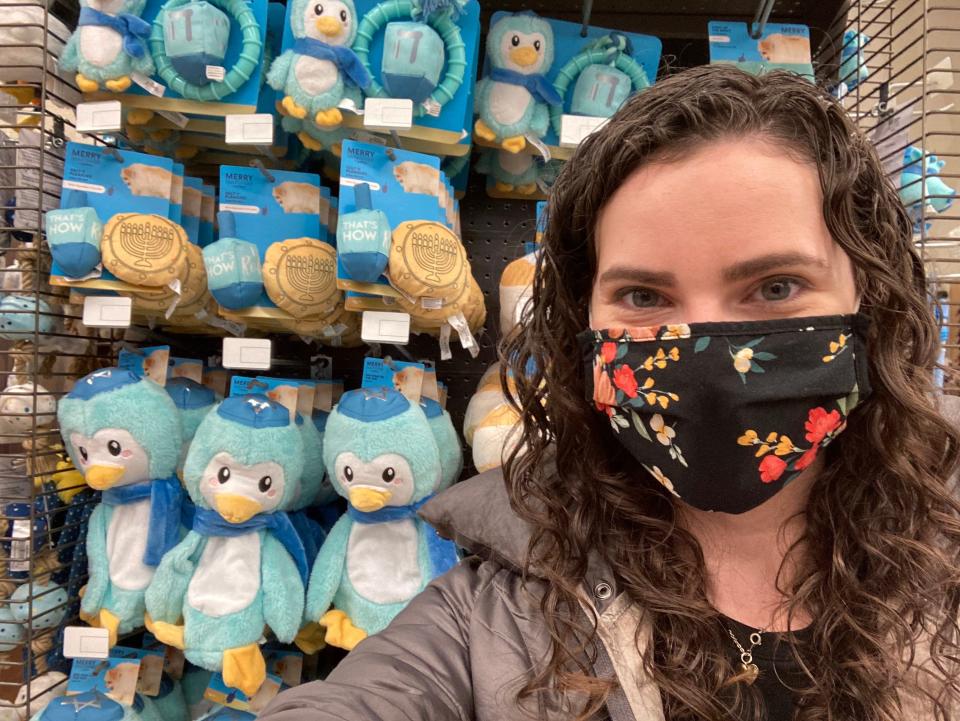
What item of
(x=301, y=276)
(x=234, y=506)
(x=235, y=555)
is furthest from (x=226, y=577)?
(x=301, y=276)

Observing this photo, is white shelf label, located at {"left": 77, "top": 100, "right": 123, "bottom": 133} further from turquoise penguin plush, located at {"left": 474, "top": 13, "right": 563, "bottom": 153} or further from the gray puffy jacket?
the gray puffy jacket

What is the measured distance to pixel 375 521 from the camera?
51.9 inches

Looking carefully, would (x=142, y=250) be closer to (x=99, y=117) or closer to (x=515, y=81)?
(x=99, y=117)

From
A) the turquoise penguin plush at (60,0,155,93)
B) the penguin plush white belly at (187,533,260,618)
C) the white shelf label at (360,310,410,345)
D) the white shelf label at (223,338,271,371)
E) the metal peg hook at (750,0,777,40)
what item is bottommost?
the penguin plush white belly at (187,533,260,618)

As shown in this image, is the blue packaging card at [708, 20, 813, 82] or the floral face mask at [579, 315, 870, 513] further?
the blue packaging card at [708, 20, 813, 82]

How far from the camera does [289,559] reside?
137 cm

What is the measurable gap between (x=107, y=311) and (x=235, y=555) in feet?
1.88

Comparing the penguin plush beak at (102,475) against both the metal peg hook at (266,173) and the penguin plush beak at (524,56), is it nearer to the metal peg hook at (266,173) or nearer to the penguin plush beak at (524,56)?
the metal peg hook at (266,173)

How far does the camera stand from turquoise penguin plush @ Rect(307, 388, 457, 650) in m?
1.26

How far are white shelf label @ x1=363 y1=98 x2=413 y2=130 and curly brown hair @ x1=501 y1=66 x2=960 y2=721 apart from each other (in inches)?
20.0

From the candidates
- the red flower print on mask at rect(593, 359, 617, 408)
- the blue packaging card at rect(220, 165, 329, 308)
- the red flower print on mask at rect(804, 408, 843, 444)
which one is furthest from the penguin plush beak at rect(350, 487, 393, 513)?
the red flower print on mask at rect(804, 408, 843, 444)

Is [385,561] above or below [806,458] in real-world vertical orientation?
below

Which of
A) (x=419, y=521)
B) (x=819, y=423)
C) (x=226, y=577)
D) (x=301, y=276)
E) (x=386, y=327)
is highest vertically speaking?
(x=301, y=276)

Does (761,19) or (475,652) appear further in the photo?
(761,19)
